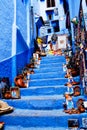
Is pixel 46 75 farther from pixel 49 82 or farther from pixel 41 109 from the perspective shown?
pixel 41 109

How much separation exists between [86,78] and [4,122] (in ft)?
8.36

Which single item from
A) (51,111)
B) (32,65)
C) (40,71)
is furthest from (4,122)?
(32,65)

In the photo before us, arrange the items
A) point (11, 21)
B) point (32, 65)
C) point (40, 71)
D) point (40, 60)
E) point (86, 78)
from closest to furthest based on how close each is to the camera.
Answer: point (86, 78), point (11, 21), point (40, 71), point (32, 65), point (40, 60)

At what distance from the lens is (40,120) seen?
18.6 ft

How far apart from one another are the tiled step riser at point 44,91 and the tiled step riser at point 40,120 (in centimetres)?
190

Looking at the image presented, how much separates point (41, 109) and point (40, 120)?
81cm

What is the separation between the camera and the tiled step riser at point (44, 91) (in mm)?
7457

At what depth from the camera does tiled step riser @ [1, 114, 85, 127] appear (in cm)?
→ 552

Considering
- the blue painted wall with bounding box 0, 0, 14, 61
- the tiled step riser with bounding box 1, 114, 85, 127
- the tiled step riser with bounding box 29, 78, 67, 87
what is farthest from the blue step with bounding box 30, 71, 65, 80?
the tiled step riser with bounding box 1, 114, 85, 127

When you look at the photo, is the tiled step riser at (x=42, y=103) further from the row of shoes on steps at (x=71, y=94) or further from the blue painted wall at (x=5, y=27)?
the blue painted wall at (x=5, y=27)

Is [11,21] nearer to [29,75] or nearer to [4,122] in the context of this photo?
[29,75]

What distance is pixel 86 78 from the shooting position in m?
6.19

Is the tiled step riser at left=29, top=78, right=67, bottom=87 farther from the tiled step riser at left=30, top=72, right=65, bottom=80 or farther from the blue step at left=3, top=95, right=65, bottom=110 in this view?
the blue step at left=3, top=95, right=65, bottom=110

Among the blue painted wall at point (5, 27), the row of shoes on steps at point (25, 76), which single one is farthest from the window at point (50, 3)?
the blue painted wall at point (5, 27)
